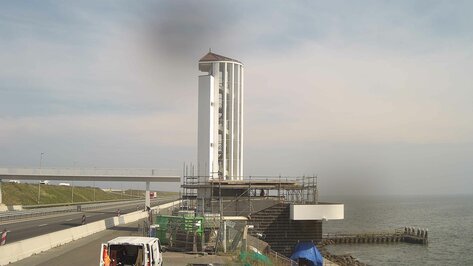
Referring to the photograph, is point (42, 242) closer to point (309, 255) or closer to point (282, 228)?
point (309, 255)

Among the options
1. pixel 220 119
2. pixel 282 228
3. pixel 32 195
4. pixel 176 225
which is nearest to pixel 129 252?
pixel 176 225

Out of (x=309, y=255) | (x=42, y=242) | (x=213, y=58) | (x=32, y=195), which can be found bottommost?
(x=32, y=195)

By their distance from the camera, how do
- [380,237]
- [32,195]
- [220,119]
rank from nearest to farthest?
[220,119], [380,237], [32,195]

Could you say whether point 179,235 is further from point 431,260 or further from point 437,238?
point 437,238

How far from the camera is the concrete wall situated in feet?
131

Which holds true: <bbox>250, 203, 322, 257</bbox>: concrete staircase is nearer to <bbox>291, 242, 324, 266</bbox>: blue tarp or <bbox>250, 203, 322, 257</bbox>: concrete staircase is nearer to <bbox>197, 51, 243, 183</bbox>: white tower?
<bbox>291, 242, 324, 266</bbox>: blue tarp

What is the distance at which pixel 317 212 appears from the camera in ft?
132

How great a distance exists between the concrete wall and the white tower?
12175 millimetres

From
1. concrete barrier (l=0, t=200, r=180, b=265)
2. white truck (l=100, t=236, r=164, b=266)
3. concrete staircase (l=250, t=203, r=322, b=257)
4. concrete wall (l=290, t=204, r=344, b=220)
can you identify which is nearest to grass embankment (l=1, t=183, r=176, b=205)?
concrete barrier (l=0, t=200, r=180, b=265)

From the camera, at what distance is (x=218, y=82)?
5231 cm

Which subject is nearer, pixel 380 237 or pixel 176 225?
pixel 176 225

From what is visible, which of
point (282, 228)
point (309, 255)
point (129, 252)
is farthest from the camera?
point (282, 228)

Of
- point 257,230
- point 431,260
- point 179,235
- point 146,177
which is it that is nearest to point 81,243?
point 179,235

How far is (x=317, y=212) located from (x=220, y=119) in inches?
665
